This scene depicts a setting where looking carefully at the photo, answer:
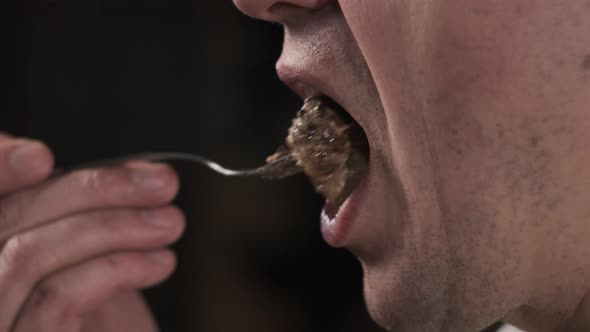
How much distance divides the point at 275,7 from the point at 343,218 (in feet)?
0.69

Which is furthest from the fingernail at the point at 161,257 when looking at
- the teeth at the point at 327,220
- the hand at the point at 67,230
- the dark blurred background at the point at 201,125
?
the dark blurred background at the point at 201,125

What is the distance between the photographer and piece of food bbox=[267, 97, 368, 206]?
667mm

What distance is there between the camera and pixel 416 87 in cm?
54

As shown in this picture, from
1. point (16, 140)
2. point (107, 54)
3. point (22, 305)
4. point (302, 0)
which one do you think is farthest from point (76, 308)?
point (107, 54)

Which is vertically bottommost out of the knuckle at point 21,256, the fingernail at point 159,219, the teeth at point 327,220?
the teeth at point 327,220

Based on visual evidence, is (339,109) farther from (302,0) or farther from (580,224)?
(580,224)

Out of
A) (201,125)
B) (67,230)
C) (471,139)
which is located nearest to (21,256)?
(67,230)

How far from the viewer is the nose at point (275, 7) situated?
604 millimetres

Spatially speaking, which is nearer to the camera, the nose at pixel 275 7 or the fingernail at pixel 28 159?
the nose at pixel 275 7

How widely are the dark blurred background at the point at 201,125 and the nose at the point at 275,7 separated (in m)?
1.17

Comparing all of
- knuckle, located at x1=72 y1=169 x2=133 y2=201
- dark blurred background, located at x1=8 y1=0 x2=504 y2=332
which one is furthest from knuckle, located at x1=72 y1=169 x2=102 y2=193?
dark blurred background, located at x1=8 y1=0 x2=504 y2=332

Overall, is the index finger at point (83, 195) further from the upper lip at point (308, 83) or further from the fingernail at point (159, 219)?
the upper lip at point (308, 83)

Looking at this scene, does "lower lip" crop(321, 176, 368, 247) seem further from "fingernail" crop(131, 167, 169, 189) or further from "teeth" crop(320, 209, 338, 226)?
"fingernail" crop(131, 167, 169, 189)

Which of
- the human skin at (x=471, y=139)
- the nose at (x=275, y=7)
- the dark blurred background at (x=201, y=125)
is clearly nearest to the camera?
the human skin at (x=471, y=139)
